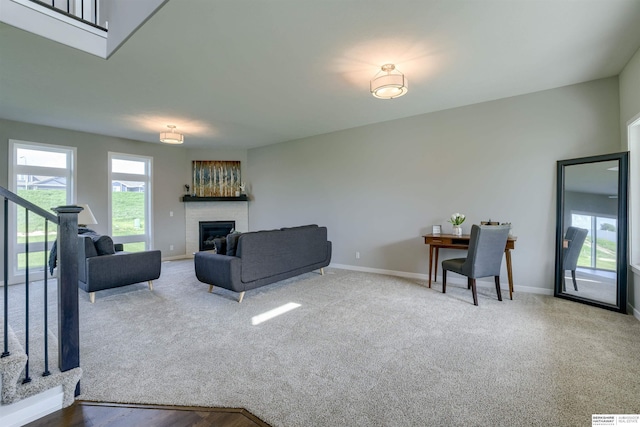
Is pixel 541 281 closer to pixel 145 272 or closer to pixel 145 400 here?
pixel 145 400

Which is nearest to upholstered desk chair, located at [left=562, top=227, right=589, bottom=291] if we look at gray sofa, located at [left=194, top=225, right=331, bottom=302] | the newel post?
gray sofa, located at [left=194, top=225, right=331, bottom=302]

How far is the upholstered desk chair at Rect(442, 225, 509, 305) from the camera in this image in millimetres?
3314

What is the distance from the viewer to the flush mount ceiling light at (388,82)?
2.87m

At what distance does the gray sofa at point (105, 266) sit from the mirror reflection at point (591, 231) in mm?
5418

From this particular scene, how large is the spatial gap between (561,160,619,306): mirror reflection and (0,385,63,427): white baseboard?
193 inches

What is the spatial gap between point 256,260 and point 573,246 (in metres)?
3.84

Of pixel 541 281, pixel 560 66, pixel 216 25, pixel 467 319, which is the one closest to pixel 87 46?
pixel 216 25

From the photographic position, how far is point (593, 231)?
3322 mm

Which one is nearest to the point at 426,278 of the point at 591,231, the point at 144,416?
the point at 591,231

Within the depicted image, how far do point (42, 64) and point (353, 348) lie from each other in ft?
13.0

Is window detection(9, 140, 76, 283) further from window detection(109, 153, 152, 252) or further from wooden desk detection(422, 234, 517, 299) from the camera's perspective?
wooden desk detection(422, 234, 517, 299)

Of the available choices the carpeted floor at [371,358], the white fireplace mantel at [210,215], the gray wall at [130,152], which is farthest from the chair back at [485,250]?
the gray wall at [130,152]

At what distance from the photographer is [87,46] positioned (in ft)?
8.65

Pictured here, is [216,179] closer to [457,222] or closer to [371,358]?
[457,222]
